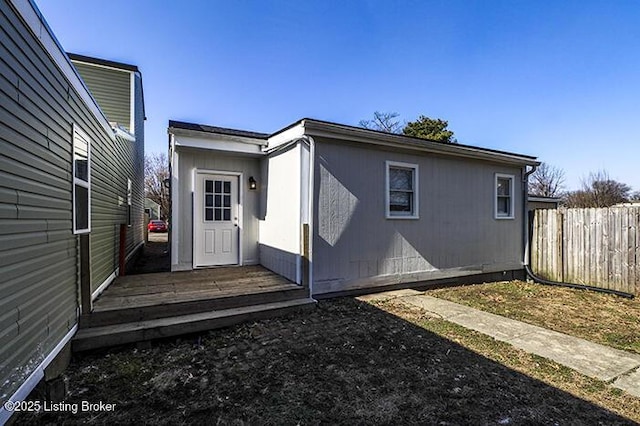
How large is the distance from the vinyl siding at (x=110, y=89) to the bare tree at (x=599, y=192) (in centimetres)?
2986

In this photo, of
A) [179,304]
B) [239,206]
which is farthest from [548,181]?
[179,304]

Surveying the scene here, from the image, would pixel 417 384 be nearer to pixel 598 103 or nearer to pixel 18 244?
pixel 18 244

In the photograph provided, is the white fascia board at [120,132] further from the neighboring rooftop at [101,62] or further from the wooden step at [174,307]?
the wooden step at [174,307]

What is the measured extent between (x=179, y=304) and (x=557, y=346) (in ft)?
15.3

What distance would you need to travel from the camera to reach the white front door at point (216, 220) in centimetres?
620

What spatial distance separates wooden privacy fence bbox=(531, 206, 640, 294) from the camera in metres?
6.07

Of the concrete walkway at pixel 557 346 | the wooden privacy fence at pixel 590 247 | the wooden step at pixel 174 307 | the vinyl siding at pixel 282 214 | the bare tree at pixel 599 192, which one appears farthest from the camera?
the bare tree at pixel 599 192

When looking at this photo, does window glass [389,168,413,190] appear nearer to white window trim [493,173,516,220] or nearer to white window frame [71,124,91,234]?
white window trim [493,173,516,220]

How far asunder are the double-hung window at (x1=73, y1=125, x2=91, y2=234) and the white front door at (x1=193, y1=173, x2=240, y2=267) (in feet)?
7.38

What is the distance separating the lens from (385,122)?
2498 cm

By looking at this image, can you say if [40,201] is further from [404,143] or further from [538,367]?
[404,143]

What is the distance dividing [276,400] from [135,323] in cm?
220

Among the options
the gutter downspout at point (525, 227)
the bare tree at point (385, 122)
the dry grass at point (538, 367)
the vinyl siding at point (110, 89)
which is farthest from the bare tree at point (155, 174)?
the dry grass at point (538, 367)

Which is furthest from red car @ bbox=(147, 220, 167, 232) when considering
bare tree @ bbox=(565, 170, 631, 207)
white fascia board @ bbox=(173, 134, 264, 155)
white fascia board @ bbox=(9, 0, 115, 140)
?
bare tree @ bbox=(565, 170, 631, 207)
